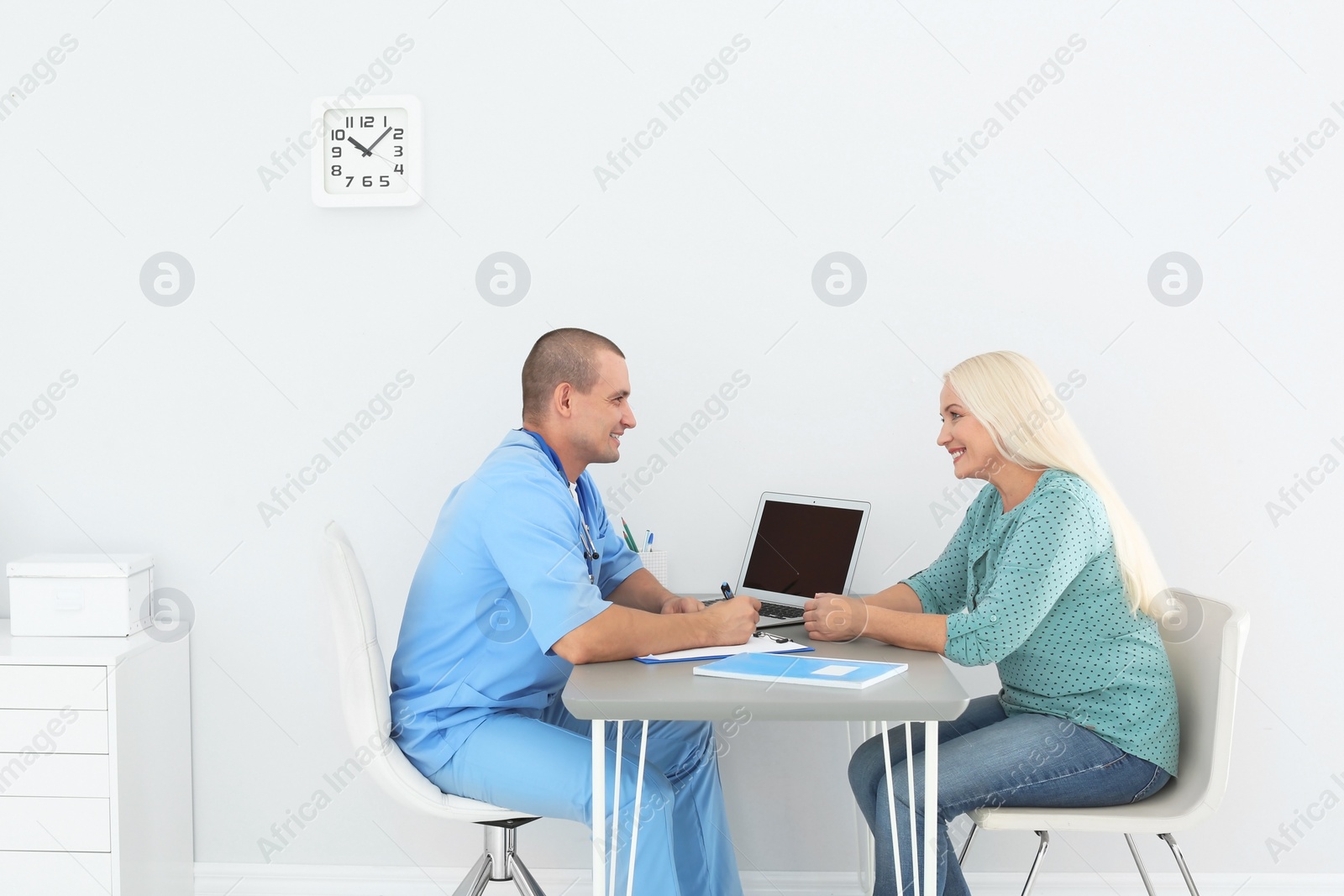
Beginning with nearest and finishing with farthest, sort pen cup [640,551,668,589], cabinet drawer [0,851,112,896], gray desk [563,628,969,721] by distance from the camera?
gray desk [563,628,969,721]
cabinet drawer [0,851,112,896]
pen cup [640,551,668,589]

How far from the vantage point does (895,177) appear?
2.51 meters

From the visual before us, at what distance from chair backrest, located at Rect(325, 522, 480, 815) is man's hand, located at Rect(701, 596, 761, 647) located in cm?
53

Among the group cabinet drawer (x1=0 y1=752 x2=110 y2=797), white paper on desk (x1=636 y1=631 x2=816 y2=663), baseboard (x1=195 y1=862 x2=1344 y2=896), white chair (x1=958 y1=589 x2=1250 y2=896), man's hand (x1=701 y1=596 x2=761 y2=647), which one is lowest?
baseboard (x1=195 y1=862 x2=1344 y2=896)

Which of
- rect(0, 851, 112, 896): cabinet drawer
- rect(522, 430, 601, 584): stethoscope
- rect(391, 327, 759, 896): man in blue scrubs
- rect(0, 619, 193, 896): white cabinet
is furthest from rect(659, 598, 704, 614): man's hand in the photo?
rect(0, 851, 112, 896): cabinet drawer

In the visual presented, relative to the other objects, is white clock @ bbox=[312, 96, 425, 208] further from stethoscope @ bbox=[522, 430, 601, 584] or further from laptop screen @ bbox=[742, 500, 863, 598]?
laptop screen @ bbox=[742, 500, 863, 598]

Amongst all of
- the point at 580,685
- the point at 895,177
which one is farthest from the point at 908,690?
the point at 895,177

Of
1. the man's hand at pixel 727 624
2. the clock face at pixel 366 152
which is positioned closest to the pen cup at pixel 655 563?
the man's hand at pixel 727 624

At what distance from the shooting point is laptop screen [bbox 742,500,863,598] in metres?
2.28

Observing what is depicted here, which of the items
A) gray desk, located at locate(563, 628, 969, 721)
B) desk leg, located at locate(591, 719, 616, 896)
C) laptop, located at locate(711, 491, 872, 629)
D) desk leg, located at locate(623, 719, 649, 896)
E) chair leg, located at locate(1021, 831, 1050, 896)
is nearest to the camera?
gray desk, located at locate(563, 628, 969, 721)

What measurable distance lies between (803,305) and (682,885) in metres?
1.33

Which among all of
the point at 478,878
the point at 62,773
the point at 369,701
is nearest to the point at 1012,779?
the point at 478,878

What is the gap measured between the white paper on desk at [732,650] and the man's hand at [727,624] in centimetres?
1

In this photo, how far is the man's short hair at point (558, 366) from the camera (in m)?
1.99

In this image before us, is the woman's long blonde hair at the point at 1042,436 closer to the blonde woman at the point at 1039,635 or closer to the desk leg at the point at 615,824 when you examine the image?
the blonde woman at the point at 1039,635
